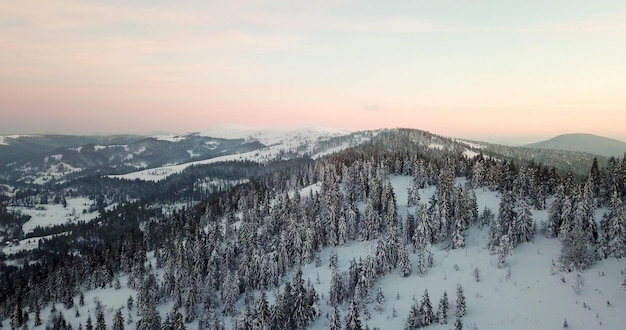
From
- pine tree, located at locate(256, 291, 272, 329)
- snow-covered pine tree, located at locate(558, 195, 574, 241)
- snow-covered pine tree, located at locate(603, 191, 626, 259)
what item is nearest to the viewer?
snow-covered pine tree, located at locate(603, 191, 626, 259)

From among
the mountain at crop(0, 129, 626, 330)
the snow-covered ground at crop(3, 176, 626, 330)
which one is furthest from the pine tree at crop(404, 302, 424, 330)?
the snow-covered ground at crop(3, 176, 626, 330)

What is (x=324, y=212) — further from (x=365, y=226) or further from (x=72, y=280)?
(x=72, y=280)

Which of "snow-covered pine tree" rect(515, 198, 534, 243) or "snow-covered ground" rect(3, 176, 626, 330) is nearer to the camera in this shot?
"snow-covered ground" rect(3, 176, 626, 330)

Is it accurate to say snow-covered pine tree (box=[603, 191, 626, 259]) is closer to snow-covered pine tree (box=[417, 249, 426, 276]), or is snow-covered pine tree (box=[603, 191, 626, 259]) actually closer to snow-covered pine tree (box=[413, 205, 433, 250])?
snow-covered pine tree (box=[417, 249, 426, 276])

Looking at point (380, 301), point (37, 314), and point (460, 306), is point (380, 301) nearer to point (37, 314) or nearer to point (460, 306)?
point (460, 306)

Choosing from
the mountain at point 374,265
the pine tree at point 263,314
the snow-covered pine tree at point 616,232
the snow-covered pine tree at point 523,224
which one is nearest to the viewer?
the mountain at point 374,265

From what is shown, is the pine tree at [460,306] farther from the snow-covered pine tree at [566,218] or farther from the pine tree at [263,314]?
the pine tree at [263,314]

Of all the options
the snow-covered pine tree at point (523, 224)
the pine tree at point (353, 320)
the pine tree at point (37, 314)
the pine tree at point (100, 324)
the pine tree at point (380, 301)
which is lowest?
the pine tree at point (37, 314)

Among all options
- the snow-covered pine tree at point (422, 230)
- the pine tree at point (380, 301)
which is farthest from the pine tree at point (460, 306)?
the snow-covered pine tree at point (422, 230)

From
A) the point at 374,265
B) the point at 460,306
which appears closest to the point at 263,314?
the point at 374,265
